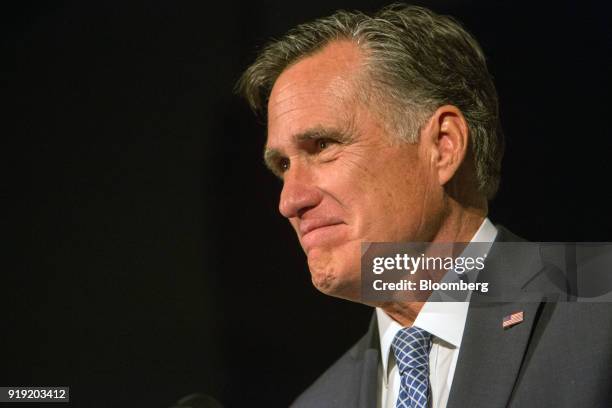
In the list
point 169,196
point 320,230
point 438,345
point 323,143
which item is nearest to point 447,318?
point 438,345

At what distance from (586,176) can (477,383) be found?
0.54 meters

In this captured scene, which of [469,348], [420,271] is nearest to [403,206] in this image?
[420,271]

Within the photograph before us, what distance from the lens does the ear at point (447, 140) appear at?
2.07 m

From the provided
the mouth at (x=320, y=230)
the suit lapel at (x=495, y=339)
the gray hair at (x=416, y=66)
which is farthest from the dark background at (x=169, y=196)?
the mouth at (x=320, y=230)

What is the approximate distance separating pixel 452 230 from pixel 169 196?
71 cm

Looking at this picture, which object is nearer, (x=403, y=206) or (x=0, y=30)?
(x=403, y=206)

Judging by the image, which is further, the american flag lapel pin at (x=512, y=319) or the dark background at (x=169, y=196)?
the dark background at (x=169, y=196)

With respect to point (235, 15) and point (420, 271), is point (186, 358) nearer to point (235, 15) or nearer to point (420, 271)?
point (420, 271)

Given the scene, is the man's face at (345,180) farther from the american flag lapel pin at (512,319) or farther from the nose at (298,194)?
the american flag lapel pin at (512,319)

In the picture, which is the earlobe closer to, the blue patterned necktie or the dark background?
the dark background

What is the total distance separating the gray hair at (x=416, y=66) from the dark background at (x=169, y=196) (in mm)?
52

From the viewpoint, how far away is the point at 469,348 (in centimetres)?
196

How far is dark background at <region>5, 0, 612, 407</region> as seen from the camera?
2219mm

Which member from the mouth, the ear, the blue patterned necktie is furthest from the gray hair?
the blue patterned necktie
